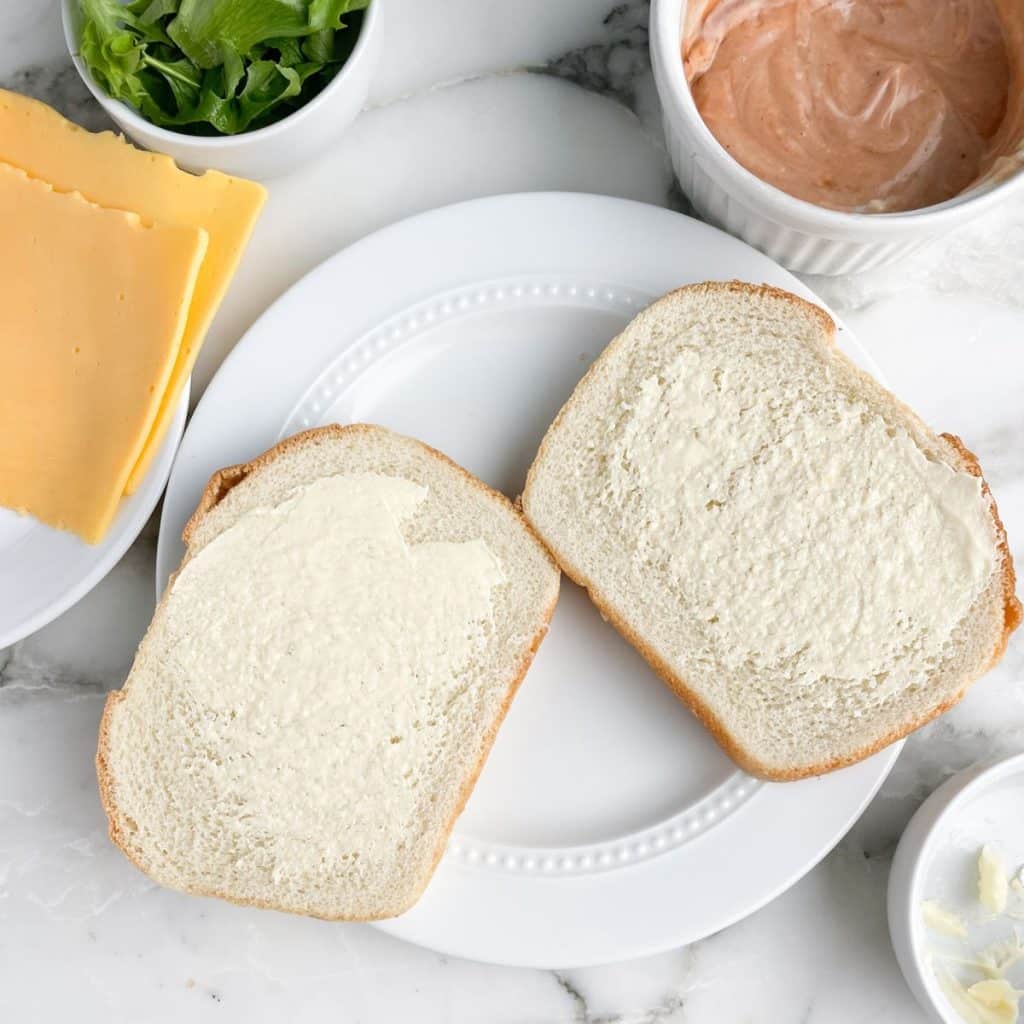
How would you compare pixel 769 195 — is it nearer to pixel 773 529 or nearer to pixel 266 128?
pixel 773 529

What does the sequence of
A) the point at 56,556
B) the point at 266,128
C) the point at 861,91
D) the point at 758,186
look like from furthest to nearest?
the point at 56,556 < the point at 266,128 < the point at 861,91 < the point at 758,186

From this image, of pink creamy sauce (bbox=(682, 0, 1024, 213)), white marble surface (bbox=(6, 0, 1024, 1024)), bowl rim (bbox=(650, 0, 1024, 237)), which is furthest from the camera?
white marble surface (bbox=(6, 0, 1024, 1024))

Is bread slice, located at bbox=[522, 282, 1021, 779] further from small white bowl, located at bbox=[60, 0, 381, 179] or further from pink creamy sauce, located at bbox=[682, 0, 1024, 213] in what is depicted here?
small white bowl, located at bbox=[60, 0, 381, 179]

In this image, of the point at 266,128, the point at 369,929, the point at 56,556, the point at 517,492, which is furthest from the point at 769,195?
the point at 369,929

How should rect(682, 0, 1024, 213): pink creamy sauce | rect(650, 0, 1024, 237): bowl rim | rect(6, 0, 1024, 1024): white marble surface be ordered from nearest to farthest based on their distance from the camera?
rect(650, 0, 1024, 237): bowl rim
rect(682, 0, 1024, 213): pink creamy sauce
rect(6, 0, 1024, 1024): white marble surface

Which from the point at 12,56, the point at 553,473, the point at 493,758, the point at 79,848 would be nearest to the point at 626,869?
the point at 493,758

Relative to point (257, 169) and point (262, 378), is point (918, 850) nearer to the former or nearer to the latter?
point (262, 378)

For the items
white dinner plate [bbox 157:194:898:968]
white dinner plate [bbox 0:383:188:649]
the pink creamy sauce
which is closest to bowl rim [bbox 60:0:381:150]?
white dinner plate [bbox 157:194:898:968]
